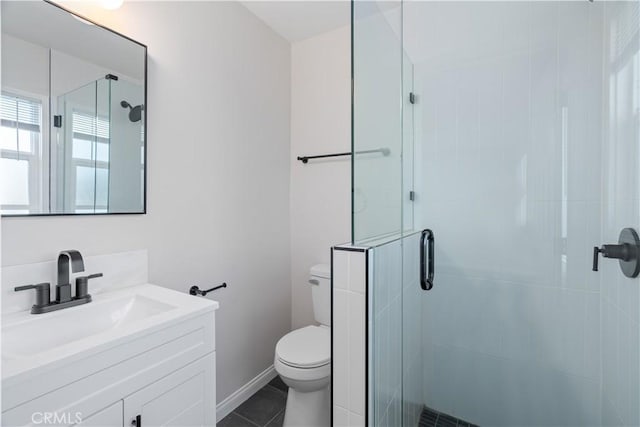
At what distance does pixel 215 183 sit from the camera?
1.70 m

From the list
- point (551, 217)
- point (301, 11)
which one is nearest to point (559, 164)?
point (551, 217)

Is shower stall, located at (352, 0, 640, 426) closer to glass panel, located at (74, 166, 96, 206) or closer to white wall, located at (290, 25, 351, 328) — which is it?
white wall, located at (290, 25, 351, 328)

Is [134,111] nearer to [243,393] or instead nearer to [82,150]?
[82,150]

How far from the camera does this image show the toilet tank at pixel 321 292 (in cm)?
190

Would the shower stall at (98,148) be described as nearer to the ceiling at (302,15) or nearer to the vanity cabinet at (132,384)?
the vanity cabinet at (132,384)

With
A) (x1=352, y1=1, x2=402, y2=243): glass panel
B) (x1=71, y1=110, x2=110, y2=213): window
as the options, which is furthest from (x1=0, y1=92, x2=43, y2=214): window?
(x1=352, y1=1, x2=402, y2=243): glass panel

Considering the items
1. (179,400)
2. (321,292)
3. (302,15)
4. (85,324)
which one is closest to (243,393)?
(321,292)

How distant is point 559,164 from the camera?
1.46 m

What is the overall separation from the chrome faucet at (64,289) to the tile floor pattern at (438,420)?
5.67ft

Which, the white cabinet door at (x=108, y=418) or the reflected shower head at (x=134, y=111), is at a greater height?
the reflected shower head at (x=134, y=111)

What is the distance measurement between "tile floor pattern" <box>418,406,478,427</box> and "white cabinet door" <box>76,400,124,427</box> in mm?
1485

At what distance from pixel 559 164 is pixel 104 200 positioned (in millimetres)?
2048

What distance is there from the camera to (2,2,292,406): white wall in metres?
1.30

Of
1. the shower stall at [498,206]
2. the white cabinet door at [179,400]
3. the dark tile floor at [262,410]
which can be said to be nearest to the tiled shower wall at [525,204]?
the shower stall at [498,206]
